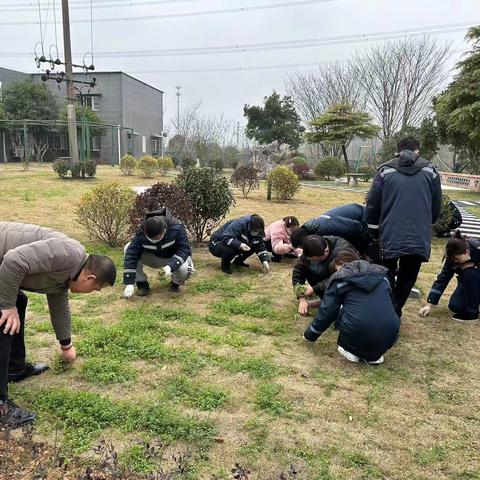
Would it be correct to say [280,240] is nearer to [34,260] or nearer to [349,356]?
[349,356]

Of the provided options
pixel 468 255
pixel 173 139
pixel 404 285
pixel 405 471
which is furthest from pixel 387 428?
pixel 173 139

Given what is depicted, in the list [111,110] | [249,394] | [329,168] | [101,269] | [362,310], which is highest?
[111,110]

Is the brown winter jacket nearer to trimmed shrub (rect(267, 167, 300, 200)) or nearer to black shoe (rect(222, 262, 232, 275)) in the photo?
black shoe (rect(222, 262, 232, 275))

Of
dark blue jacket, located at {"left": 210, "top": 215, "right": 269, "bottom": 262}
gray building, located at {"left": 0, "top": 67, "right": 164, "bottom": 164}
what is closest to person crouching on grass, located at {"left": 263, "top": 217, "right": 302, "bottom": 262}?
dark blue jacket, located at {"left": 210, "top": 215, "right": 269, "bottom": 262}

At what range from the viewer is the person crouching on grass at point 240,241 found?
4910 millimetres

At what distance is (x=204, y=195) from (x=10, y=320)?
4.01 m

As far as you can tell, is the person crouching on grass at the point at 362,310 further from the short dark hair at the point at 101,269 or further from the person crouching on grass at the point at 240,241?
the person crouching on grass at the point at 240,241

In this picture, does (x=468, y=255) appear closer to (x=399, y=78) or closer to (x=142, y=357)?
(x=142, y=357)

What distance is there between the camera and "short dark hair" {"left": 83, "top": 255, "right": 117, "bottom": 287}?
2.24m

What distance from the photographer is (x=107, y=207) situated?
5793mm

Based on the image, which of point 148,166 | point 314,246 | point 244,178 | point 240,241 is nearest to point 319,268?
point 314,246

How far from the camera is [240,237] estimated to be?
5.00 metres

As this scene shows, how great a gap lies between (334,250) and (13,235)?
2286mm

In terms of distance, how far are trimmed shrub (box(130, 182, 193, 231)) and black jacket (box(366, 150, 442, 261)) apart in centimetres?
284
